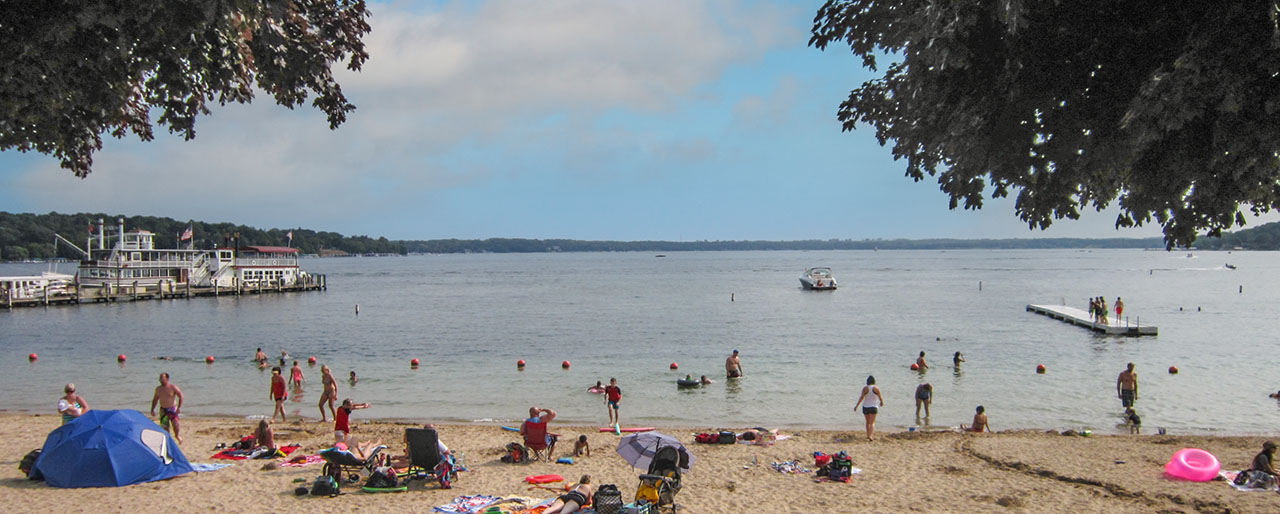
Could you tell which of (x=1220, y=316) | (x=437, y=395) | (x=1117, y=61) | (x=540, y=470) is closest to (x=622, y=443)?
(x=540, y=470)

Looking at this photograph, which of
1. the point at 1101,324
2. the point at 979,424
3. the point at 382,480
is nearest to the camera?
the point at 382,480

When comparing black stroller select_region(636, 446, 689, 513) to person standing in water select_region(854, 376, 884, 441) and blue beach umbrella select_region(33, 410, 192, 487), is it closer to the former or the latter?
person standing in water select_region(854, 376, 884, 441)

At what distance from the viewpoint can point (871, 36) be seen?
7.78 metres

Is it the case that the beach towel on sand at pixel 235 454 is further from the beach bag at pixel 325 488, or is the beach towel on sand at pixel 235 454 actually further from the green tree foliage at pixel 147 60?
the green tree foliage at pixel 147 60

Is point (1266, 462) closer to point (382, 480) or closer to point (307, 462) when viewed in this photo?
point (382, 480)

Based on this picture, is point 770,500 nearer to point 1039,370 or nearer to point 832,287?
point 1039,370

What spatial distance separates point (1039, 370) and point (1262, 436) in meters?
10.9

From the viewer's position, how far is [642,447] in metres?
12.3

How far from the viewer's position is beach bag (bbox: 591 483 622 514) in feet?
33.1

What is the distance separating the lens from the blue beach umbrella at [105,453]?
11.9m

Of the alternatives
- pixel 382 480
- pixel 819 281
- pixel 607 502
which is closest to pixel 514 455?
pixel 382 480

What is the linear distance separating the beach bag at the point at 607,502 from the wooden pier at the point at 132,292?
2847 inches

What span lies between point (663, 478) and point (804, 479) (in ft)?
11.3

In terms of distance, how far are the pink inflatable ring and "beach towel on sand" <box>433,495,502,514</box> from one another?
36.5ft
